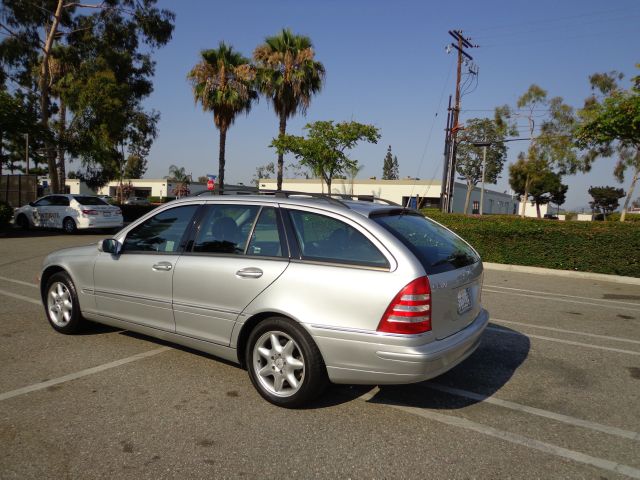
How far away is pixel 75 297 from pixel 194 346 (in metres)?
1.77

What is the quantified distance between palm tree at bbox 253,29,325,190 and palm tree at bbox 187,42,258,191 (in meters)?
0.94

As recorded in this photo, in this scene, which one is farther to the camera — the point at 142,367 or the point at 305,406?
the point at 142,367

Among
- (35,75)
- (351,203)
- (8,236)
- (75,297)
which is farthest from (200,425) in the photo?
(35,75)

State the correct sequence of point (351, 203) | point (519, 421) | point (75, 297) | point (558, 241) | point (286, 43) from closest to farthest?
point (519, 421), point (351, 203), point (75, 297), point (558, 241), point (286, 43)

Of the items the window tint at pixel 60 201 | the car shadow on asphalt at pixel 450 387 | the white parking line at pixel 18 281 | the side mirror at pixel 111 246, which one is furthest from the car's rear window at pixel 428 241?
the window tint at pixel 60 201

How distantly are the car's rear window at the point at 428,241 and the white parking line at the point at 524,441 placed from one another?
41.7 inches

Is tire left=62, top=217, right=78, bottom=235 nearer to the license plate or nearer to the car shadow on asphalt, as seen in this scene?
the car shadow on asphalt

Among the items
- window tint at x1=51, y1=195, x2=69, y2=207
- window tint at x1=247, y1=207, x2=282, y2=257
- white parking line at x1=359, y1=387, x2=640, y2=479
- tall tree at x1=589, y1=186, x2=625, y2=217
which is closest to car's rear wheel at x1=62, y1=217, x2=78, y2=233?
window tint at x1=51, y1=195, x2=69, y2=207

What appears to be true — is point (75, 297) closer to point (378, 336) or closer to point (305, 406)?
point (305, 406)

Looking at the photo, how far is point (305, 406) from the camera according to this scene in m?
3.46

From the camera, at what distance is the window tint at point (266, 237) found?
3.66m

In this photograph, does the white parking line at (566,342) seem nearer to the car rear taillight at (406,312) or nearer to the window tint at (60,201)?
the car rear taillight at (406,312)

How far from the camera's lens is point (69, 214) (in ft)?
59.4

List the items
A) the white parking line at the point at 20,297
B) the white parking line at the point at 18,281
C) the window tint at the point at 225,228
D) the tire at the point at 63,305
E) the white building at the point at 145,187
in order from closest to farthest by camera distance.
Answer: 1. the window tint at the point at 225,228
2. the tire at the point at 63,305
3. the white parking line at the point at 20,297
4. the white parking line at the point at 18,281
5. the white building at the point at 145,187
